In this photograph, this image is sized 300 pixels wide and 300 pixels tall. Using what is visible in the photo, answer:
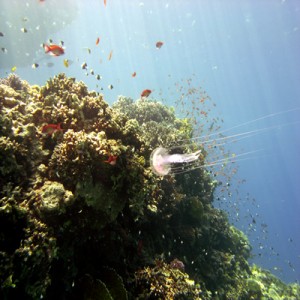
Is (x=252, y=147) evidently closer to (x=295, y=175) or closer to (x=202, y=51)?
(x=295, y=175)

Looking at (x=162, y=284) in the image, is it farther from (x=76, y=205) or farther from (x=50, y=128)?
(x=50, y=128)

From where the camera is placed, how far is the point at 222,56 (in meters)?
98.6

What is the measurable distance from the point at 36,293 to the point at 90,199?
1384mm

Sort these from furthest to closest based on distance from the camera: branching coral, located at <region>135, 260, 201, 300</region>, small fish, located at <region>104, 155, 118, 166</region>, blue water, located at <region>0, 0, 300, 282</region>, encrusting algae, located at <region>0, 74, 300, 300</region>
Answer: blue water, located at <region>0, 0, 300, 282</region> → branching coral, located at <region>135, 260, 201, 300</region> → small fish, located at <region>104, 155, 118, 166</region> → encrusting algae, located at <region>0, 74, 300, 300</region>

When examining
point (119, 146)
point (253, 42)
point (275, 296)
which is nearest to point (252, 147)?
point (253, 42)

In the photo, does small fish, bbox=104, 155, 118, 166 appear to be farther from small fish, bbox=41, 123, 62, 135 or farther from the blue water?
the blue water

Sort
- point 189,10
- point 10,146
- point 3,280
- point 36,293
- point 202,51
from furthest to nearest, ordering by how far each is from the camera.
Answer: point 202,51
point 189,10
point 10,146
point 36,293
point 3,280

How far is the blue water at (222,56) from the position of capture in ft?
93.0

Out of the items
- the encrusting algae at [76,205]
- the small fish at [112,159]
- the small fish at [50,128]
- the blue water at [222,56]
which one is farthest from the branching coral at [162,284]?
the blue water at [222,56]

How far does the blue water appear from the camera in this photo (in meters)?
28.4

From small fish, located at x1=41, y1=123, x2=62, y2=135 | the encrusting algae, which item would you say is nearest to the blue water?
Result: the encrusting algae

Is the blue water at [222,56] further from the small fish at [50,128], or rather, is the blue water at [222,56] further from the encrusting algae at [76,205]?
the small fish at [50,128]

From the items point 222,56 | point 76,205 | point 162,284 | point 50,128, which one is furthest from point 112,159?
point 222,56

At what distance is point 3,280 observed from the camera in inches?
109
